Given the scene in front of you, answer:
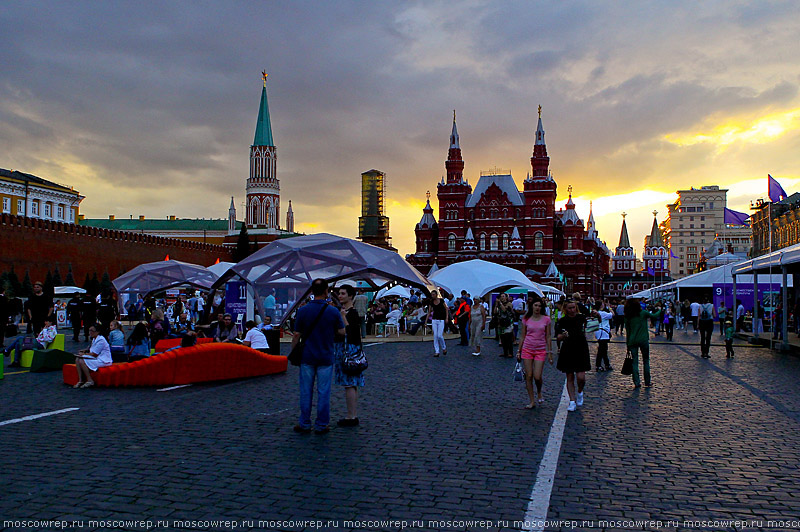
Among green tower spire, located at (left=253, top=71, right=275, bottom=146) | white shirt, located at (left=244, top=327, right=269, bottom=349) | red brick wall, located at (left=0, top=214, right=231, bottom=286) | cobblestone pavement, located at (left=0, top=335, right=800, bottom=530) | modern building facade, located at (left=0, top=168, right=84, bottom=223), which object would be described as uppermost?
green tower spire, located at (left=253, top=71, right=275, bottom=146)

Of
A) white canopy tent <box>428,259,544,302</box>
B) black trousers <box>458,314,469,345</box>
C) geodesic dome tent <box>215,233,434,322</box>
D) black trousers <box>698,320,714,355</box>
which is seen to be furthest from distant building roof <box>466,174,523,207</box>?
black trousers <box>698,320,714,355</box>

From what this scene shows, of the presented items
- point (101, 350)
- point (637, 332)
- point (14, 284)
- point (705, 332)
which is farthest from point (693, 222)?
point (101, 350)

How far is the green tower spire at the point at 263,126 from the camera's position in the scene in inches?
4446

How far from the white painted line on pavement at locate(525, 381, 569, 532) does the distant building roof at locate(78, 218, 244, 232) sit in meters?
116

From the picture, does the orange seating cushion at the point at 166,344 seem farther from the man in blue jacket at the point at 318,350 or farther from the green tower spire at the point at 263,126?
the green tower spire at the point at 263,126

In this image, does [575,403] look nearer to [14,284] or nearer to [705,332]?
[705,332]

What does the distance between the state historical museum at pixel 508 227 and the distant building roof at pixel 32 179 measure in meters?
42.9

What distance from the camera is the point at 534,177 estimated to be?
278 feet

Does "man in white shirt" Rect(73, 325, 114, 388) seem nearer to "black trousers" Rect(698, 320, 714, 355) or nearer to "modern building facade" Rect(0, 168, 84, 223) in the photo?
"black trousers" Rect(698, 320, 714, 355)

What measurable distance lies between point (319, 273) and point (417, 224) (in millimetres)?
64809

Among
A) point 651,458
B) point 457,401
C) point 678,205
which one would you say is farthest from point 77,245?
point 678,205

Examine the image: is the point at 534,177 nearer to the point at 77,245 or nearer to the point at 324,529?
the point at 77,245

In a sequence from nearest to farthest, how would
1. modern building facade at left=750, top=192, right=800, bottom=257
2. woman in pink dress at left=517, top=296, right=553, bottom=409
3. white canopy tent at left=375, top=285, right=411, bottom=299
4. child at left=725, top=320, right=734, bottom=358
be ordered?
1. woman in pink dress at left=517, top=296, right=553, bottom=409
2. child at left=725, top=320, right=734, bottom=358
3. white canopy tent at left=375, top=285, right=411, bottom=299
4. modern building facade at left=750, top=192, right=800, bottom=257

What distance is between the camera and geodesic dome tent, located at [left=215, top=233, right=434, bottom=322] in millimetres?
22031
